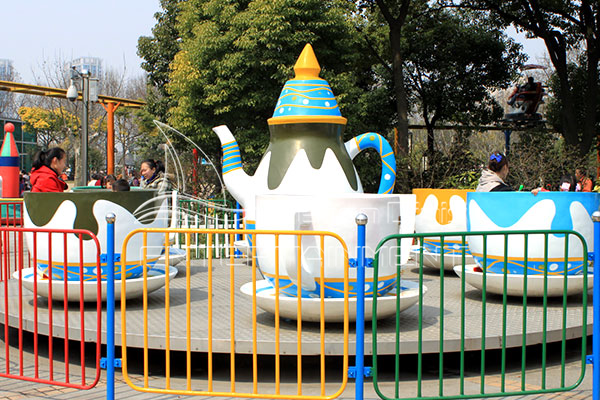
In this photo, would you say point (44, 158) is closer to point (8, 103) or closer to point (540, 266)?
point (540, 266)

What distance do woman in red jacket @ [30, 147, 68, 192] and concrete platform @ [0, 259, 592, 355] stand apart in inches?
44.4

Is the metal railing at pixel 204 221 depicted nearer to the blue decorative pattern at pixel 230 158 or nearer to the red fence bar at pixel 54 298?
the blue decorative pattern at pixel 230 158

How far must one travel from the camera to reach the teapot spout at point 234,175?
771 cm

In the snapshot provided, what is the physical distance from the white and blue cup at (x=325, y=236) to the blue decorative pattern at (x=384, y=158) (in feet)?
9.11

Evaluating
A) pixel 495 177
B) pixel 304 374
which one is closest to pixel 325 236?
pixel 304 374

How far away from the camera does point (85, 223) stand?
5.60m

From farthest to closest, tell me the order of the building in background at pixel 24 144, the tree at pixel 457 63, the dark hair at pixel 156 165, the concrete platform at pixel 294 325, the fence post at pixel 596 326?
the building in background at pixel 24 144 → the tree at pixel 457 63 → the dark hair at pixel 156 165 → the concrete platform at pixel 294 325 → the fence post at pixel 596 326

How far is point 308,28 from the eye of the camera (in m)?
17.8

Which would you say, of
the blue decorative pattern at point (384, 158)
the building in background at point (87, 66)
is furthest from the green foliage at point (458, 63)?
the blue decorative pattern at point (384, 158)

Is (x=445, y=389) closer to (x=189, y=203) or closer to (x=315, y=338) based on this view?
(x=315, y=338)

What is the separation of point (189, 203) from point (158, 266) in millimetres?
5215

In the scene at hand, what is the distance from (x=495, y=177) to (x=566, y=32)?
704 inches

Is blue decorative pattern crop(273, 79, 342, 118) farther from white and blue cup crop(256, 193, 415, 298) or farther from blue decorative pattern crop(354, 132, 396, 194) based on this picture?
white and blue cup crop(256, 193, 415, 298)

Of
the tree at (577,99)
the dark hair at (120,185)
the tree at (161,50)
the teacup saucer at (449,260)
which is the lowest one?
the teacup saucer at (449,260)
